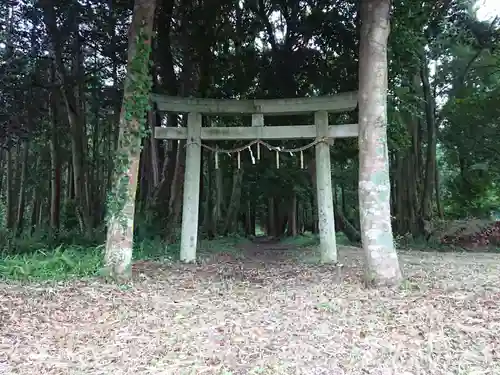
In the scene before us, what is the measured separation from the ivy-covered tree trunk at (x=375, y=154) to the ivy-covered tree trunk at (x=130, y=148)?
3.03 metres

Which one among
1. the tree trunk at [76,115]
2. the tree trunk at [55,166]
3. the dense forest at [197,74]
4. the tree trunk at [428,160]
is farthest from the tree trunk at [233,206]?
the tree trunk at [428,160]

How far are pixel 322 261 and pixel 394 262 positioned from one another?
8.47 feet

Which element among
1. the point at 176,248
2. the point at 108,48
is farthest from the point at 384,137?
the point at 108,48

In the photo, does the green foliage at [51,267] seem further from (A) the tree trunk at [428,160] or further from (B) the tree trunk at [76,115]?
(A) the tree trunk at [428,160]

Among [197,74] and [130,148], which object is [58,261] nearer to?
[130,148]

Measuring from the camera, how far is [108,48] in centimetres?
1067

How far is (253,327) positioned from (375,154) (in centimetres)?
280

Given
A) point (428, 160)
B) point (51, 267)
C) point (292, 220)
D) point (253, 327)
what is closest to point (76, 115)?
point (51, 267)

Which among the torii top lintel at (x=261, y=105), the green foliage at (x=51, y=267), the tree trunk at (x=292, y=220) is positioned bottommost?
the green foliage at (x=51, y=267)

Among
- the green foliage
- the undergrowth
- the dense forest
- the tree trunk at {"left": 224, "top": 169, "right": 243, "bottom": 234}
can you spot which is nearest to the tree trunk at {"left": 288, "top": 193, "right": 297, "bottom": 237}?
the tree trunk at {"left": 224, "top": 169, "right": 243, "bottom": 234}

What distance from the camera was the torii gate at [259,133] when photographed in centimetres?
798

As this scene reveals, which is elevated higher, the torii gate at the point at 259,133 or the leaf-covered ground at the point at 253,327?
the torii gate at the point at 259,133

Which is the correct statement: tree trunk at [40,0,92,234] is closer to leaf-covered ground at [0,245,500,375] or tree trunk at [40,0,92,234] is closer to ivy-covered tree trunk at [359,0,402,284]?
leaf-covered ground at [0,245,500,375]

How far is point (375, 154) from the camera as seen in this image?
565 centimetres
